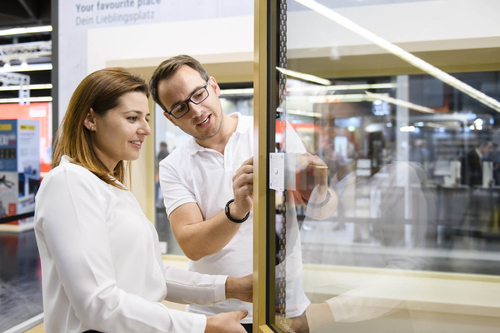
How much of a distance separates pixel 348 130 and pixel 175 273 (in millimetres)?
778

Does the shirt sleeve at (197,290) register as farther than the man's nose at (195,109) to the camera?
No

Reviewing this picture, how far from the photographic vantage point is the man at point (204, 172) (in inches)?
52.4

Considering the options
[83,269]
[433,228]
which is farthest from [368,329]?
[83,269]

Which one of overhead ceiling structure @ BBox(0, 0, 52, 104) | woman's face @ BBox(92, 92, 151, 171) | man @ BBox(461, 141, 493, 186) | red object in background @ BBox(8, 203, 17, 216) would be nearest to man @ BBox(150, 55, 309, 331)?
woman's face @ BBox(92, 92, 151, 171)

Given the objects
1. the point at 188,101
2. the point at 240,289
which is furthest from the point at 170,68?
the point at 240,289

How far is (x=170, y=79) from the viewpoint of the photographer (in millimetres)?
1336

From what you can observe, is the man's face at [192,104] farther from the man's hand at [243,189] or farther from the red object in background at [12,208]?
the red object in background at [12,208]

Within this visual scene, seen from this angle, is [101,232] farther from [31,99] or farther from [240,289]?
[31,99]

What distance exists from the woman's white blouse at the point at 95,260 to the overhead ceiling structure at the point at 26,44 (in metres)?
3.83

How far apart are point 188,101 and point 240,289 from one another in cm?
66

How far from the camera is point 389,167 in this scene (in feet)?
2.34

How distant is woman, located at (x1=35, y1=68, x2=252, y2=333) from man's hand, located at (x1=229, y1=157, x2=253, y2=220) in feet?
0.85

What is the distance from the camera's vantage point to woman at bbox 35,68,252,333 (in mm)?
837

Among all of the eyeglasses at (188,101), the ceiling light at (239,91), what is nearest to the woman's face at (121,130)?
the eyeglasses at (188,101)
